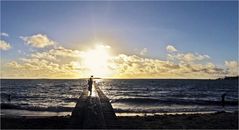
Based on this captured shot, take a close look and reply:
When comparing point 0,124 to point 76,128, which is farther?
point 0,124

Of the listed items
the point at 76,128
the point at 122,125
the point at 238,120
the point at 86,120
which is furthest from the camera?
the point at 238,120

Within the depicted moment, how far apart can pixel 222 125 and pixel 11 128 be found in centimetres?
836

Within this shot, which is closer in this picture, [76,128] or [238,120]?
[76,128]

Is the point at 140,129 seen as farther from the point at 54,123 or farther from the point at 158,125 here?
the point at 54,123

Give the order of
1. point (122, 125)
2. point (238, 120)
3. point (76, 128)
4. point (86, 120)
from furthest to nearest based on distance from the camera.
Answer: point (238, 120)
point (86, 120)
point (122, 125)
point (76, 128)

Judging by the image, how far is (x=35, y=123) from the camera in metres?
16.1

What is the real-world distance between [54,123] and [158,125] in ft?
14.1

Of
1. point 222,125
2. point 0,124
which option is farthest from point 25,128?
point 222,125

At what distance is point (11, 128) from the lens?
46.9 ft

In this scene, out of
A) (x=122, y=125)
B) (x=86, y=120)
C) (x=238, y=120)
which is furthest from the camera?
(x=238, y=120)

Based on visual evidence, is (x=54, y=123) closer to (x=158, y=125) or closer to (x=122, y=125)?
(x=122, y=125)

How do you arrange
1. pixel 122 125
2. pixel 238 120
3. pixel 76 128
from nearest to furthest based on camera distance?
pixel 76 128 < pixel 122 125 < pixel 238 120

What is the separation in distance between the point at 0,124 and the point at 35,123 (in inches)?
56.0

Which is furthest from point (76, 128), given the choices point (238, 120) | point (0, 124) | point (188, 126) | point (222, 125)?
point (238, 120)
